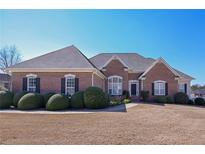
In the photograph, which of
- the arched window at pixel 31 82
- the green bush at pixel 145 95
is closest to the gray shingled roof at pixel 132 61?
the green bush at pixel 145 95

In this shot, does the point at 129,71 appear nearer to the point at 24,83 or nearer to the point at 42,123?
the point at 24,83

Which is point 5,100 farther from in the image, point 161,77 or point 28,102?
point 161,77

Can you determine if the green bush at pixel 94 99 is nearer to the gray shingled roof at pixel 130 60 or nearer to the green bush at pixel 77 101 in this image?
the green bush at pixel 77 101

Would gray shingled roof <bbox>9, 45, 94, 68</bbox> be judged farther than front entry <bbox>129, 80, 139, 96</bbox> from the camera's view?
No

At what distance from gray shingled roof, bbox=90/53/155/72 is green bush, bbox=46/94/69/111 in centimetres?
939

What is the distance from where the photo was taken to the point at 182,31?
12047mm

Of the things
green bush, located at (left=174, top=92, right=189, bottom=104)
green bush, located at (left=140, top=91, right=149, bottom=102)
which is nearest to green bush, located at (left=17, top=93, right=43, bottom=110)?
green bush, located at (left=140, top=91, right=149, bottom=102)

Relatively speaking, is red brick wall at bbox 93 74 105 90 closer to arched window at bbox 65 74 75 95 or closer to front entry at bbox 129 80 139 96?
arched window at bbox 65 74 75 95

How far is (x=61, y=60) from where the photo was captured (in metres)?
20.7

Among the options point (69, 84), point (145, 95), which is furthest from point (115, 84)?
point (69, 84)

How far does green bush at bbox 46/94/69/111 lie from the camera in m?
16.5

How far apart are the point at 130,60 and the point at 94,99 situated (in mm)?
11370
